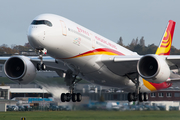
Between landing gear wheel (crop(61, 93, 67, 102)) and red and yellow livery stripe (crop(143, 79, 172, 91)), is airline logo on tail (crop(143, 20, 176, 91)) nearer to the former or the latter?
red and yellow livery stripe (crop(143, 79, 172, 91))

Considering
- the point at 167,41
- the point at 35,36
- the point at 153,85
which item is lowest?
the point at 153,85

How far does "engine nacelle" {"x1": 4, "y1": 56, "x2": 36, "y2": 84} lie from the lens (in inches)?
1097

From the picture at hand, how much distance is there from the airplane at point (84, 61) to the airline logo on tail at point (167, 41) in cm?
403

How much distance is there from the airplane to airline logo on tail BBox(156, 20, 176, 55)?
4.03 m

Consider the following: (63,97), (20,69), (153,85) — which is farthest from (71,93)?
(153,85)

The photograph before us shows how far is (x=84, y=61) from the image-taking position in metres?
24.7

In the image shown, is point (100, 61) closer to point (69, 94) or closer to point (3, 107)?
point (69, 94)

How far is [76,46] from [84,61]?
1544mm

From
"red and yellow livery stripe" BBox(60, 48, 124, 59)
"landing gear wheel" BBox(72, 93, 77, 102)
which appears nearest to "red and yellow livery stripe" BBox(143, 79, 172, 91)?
"red and yellow livery stripe" BBox(60, 48, 124, 59)

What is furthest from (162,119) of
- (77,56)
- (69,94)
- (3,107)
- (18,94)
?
(18,94)

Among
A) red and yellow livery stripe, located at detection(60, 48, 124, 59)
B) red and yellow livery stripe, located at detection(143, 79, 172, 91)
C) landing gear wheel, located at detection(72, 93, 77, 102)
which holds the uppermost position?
red and yellow livery stripe, located at detection(60, 48, 124, 59)

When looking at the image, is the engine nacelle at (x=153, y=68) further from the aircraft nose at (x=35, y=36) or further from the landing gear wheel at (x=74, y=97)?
the aircraft nose at (x=35, y=36)

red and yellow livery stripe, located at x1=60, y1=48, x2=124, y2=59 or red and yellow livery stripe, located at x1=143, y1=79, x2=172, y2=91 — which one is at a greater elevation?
red and yellow livery stripe, located at x1=60, y1=48, x2=124, y2=59

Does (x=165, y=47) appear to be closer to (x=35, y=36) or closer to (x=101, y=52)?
(x=101, y=52)
